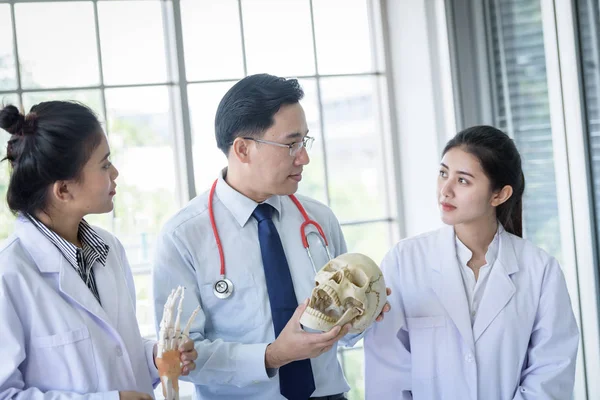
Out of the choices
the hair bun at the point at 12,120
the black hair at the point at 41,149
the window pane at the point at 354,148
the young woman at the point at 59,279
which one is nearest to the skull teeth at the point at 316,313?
the young woman at the point at 59,279

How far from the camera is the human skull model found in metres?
1.89

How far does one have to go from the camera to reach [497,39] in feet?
11.2

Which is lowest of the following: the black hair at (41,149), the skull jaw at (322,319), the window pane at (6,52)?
the skull jaw at (322,319)

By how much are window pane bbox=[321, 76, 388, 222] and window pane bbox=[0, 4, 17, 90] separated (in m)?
1.58

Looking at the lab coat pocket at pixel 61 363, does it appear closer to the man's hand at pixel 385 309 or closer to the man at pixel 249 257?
the man at pixel 249 257

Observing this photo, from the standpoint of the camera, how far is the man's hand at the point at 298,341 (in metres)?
1.85

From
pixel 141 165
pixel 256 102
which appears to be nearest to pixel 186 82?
pixel 141 165

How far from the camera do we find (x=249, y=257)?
216cm

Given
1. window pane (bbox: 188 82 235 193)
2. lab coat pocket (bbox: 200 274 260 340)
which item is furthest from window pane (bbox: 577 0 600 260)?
window pane (bbox: 188 82 235 193)

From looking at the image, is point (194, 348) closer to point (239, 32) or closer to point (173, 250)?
point (173, 250)

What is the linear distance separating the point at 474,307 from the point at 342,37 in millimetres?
2043

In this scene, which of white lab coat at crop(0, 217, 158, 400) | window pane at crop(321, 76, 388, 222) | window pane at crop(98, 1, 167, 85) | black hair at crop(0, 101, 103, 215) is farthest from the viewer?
window pane at crop(321, 76, 388, 222)

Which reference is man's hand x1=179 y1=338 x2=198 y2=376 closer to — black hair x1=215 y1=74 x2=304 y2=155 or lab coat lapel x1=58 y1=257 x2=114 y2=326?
lab coat lapel x1=58 y1=257 x2=114 y2=326

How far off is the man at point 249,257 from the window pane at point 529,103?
1459mm
